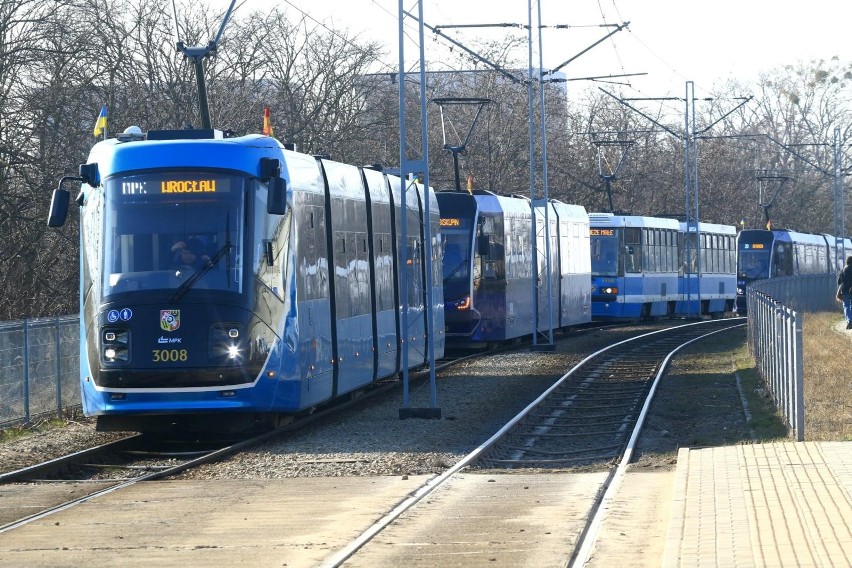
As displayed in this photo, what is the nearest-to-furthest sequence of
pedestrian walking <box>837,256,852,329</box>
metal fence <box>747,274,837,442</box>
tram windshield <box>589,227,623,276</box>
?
metal fence <box>747,274,837,442</box>, pedestrian walking <box>837,256,852,329</box>, tram windshield <box>589,227,623,276</box>

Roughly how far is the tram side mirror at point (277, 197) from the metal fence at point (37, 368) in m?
4.24

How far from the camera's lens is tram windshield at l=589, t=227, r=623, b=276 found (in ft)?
151

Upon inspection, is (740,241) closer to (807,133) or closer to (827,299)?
(827,299)

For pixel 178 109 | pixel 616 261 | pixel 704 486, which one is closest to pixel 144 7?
pixel 178 109

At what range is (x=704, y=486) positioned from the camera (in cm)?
1152

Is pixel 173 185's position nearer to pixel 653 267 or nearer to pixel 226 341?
pixel 226 341

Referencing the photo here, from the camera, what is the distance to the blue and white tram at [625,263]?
151 ft

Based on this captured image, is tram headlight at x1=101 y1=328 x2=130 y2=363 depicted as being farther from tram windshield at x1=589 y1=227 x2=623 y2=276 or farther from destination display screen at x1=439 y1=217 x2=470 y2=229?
tram windshield at x1=589 y1=227 x2=623 y2=276

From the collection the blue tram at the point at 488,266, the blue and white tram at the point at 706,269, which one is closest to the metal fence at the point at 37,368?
the blue tram at the point at 488,266

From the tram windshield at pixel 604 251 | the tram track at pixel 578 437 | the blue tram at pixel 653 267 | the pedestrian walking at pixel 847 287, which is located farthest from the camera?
the blue tram at pixel 653 267

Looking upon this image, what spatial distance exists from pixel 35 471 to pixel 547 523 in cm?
549

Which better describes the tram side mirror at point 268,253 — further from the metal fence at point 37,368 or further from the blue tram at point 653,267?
the blue tram at point 653,267

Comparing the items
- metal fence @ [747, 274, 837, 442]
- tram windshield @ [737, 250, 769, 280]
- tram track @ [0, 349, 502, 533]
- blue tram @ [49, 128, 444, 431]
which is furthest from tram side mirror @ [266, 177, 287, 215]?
tram windshield @ [737, 250, 769, 280]

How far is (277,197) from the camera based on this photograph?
16.0 meters
